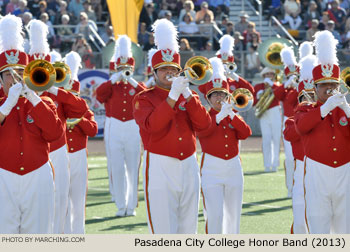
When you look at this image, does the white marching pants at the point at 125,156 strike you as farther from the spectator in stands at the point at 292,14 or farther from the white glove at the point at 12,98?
the spectator in stands at the point at 292,14

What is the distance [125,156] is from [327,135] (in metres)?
5.67

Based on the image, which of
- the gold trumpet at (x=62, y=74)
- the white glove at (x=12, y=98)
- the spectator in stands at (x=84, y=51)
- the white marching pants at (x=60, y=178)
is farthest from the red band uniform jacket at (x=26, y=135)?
the spectator in stands at (x=84, y=51)

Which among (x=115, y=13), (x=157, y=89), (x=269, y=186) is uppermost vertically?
(x=115, y=13)

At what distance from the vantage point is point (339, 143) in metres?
8.24

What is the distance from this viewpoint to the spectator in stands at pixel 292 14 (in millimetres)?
25484

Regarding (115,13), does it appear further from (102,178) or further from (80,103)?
(80,103)

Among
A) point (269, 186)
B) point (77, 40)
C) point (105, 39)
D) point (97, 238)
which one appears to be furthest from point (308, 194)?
point (105, 39)

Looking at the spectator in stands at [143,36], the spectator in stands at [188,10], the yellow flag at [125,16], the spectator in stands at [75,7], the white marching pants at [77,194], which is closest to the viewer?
the white marching pants at [77,194]

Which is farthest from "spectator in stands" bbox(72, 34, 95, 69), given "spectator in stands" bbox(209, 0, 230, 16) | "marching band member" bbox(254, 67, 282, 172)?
"marching band member" bbox(254, 67, 282, 172)

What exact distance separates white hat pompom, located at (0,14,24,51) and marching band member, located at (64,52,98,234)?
2.50m

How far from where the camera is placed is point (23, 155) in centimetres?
742

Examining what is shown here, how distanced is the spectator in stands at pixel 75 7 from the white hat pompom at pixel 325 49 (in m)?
17.0

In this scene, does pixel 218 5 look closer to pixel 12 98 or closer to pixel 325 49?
pixel 325 49

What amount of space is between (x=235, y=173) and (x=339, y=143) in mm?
1524
